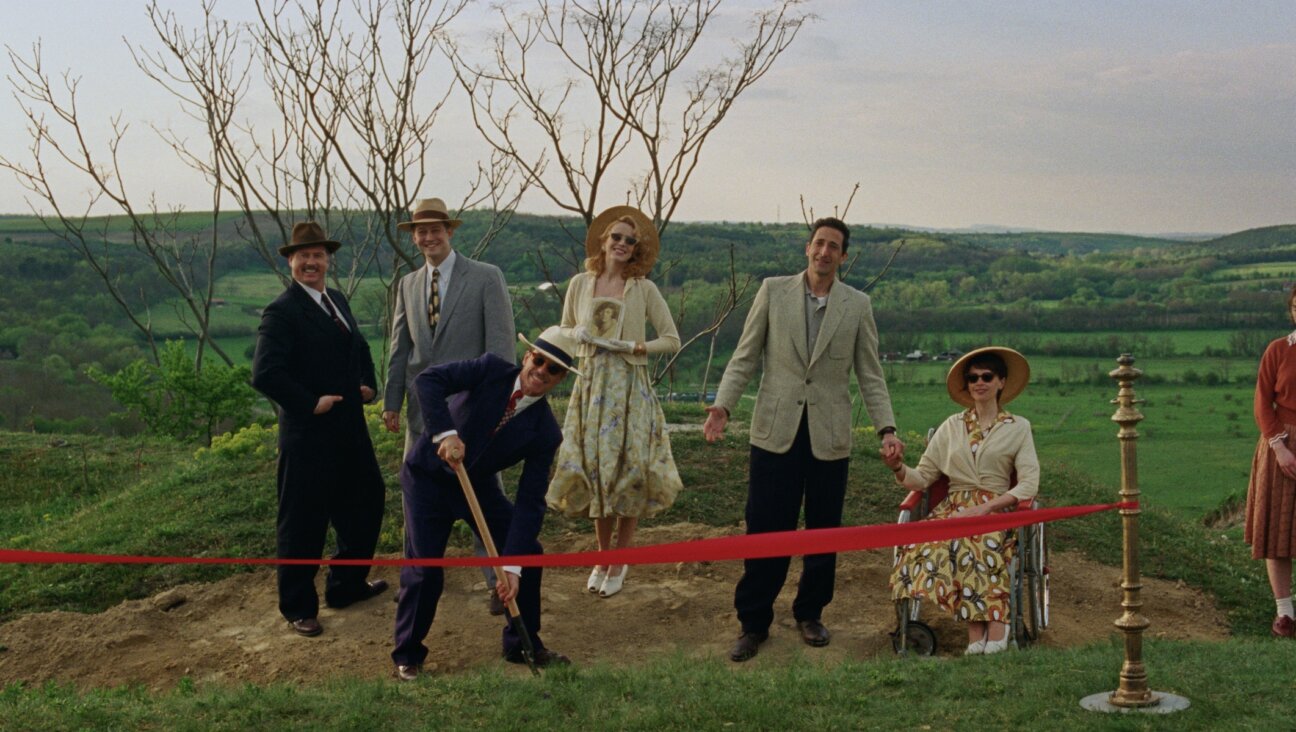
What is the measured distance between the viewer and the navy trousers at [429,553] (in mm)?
5984

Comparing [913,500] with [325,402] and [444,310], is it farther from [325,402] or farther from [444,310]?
[325,402]

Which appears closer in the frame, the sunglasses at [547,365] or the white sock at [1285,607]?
the sunglasses at [547,365]

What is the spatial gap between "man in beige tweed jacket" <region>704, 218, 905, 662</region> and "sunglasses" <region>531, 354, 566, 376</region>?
2.97ft

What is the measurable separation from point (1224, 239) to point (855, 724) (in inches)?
3454

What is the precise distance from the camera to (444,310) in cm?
714

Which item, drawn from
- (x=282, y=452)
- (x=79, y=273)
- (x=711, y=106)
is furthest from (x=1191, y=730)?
(x=79, y=273)

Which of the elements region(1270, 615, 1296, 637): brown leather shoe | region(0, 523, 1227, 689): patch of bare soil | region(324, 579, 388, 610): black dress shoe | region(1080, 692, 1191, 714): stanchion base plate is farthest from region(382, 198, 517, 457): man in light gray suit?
region(1270, 615, 1296, 637): brown leather shoe

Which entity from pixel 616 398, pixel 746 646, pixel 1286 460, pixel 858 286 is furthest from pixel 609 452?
pixel 858 286

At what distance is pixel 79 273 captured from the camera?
65.8 metres

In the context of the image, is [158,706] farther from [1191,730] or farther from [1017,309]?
[1017,309]

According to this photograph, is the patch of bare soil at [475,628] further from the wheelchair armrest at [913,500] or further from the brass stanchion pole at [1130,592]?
the brass stanchion pole at [1130,592]

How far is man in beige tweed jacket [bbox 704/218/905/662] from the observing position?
645 centimetres

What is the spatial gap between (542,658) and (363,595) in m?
1.86

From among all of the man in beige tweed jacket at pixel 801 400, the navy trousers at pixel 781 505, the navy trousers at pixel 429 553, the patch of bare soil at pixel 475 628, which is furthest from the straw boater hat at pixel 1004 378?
the navy trousers at pixel 429 553
